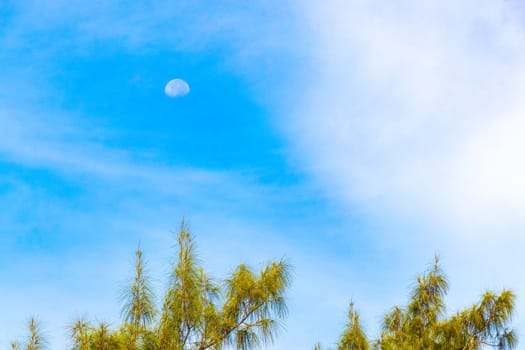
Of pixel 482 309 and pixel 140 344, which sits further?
pixel 482 309

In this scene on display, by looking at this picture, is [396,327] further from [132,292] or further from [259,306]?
[132,292]

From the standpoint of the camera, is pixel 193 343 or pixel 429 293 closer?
pixel 193 343

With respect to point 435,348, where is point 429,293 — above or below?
above

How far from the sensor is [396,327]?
1040cm

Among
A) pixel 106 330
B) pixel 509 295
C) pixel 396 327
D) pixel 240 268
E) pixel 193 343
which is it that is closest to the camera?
pixel 106 330

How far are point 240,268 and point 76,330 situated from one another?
2.00 metres

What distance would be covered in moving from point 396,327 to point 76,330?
534 centimetres

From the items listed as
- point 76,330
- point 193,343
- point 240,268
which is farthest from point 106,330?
point 240,268

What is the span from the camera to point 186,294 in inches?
300

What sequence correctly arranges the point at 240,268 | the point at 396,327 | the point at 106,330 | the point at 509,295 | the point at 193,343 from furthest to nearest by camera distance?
the point at 396,327
the point at 509,295
the point at 240,268
the point at 193,343
the point at 106,330

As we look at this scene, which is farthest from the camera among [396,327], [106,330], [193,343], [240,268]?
[396,327]

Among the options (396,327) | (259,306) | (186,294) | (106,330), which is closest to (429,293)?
(396,327)

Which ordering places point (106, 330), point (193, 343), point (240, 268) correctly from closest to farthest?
point (106, 330) → point (193, 343) → point (240, 268)

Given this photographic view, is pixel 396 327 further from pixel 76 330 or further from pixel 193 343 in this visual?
pixel 76 330
